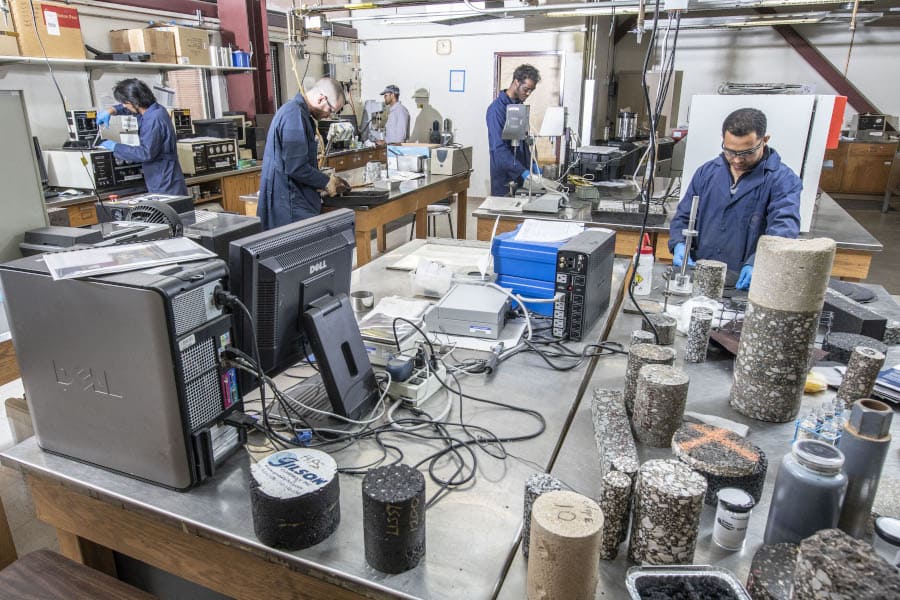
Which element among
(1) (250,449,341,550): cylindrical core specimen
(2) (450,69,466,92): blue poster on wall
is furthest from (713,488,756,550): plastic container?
(2) (450,69,466,92): blue poster on wall

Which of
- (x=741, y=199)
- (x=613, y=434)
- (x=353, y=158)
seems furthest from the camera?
(x=353, y=158)

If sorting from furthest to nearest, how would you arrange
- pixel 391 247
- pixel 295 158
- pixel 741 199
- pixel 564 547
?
pixel 391 247 < pixel 295 158 < pixel 741 199 < pixel 564 547

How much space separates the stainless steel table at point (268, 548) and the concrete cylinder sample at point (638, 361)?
0.14 metres

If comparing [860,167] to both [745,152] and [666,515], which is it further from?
[666,515]

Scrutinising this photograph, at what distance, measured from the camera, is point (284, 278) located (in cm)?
120

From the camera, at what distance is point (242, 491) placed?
43.2 inches

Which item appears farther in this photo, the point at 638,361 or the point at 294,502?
the point at 638,361

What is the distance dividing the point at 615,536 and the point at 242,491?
67 centimetres

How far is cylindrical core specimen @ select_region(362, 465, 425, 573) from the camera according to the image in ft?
2.85

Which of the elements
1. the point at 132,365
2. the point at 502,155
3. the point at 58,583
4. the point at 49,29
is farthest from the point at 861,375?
the point at 49,29

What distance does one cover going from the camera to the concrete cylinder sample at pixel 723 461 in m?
1.01

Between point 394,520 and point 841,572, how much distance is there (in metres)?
0.55

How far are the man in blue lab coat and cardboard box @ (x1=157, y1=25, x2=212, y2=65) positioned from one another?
7.91 feet

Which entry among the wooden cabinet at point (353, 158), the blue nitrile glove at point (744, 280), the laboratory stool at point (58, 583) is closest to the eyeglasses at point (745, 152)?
the blue nitrile glove at point (744, 280)
